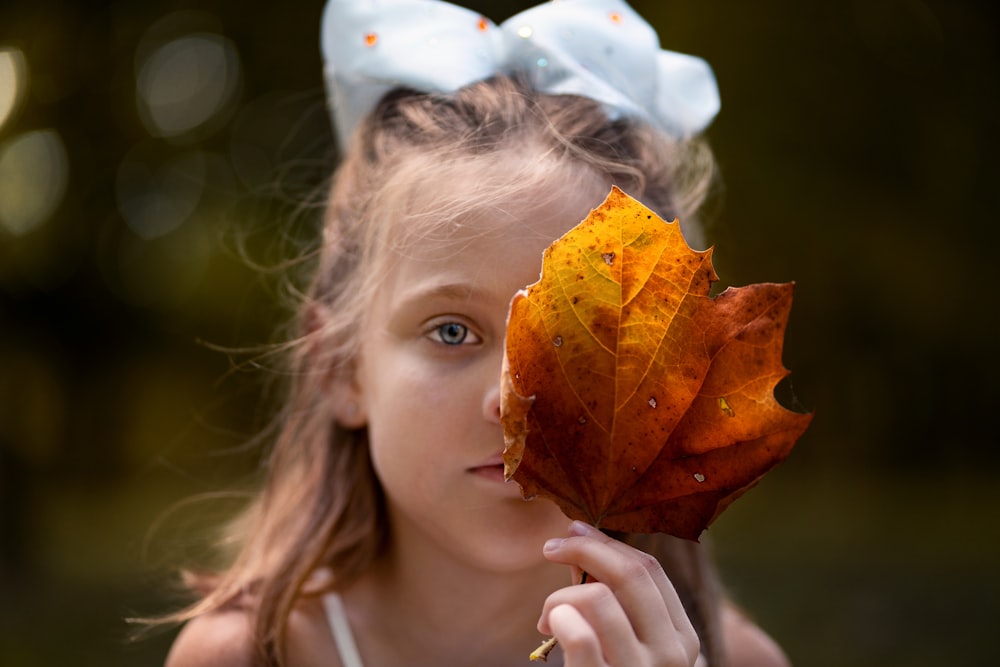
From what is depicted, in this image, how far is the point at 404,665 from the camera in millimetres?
1783

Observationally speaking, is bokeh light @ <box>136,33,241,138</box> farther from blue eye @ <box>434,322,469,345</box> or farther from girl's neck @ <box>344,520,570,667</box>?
blue eye @ <box>434,322,469,345</box>

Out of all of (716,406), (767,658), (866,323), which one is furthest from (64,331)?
(716,406)

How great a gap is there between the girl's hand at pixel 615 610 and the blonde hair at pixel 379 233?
1.87 feet

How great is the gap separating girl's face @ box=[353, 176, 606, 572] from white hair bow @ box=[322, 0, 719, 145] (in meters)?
0.37

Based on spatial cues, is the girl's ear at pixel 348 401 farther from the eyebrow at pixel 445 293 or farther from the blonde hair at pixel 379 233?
the eyebrow at pixel 445 293

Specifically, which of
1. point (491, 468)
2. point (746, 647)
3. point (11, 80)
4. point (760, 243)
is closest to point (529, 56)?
point (491, 468)

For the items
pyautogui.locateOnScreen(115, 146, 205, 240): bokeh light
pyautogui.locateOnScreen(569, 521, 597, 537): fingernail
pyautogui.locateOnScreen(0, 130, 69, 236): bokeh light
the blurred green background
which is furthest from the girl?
pyautogui.locateOnScreen(115, 146, 205, 240): bokeh light

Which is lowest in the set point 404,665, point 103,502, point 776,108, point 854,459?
point 103,502

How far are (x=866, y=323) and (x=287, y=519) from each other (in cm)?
416

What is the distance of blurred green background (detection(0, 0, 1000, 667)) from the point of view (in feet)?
15.9

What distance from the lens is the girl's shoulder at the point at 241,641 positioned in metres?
1.78

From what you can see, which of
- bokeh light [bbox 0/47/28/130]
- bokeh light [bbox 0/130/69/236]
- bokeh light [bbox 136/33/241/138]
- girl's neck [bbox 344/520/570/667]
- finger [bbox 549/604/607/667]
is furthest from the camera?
bokeh light [bbox 136/33/241/138]

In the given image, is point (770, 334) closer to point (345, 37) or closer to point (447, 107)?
point (447, 107)

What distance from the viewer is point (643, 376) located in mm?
1038
